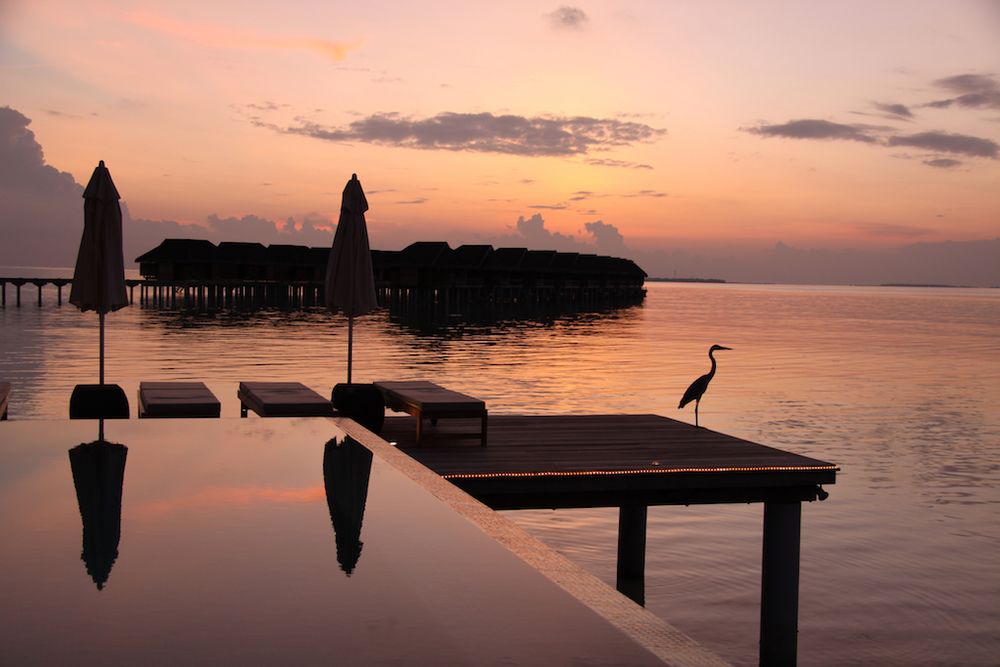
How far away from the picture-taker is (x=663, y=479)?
25.2ft

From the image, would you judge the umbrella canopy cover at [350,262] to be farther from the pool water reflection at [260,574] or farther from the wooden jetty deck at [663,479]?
the pool water reflection at [260,574]

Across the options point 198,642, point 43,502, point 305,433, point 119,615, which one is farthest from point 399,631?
point 305,433

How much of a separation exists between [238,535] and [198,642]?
4.51 ft

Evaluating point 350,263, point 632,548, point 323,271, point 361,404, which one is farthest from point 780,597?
point 323,271

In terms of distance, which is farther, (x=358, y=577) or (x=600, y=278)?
(x=600, y=278)

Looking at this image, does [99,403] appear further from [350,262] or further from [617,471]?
[617,471]

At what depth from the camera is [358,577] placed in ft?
12.9

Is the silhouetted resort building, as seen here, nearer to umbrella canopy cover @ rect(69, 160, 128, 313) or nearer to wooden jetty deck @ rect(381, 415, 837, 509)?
umbrella canopy cover @ rect(69, 160, 128, 313)

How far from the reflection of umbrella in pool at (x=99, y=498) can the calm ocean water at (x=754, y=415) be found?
465 cm

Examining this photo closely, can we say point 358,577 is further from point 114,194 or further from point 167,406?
point 114,194

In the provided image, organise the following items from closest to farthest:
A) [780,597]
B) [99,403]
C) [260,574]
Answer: [260,574] < [780,597] < [99,403]

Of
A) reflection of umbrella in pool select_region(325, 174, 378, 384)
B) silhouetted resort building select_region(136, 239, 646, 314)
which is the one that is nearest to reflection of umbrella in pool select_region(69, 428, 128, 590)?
reflection of umbrella in pool select_region(325, 174, 378, 384)

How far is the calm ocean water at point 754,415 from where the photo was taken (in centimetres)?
845

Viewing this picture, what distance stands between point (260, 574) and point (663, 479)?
4382 millimetres
